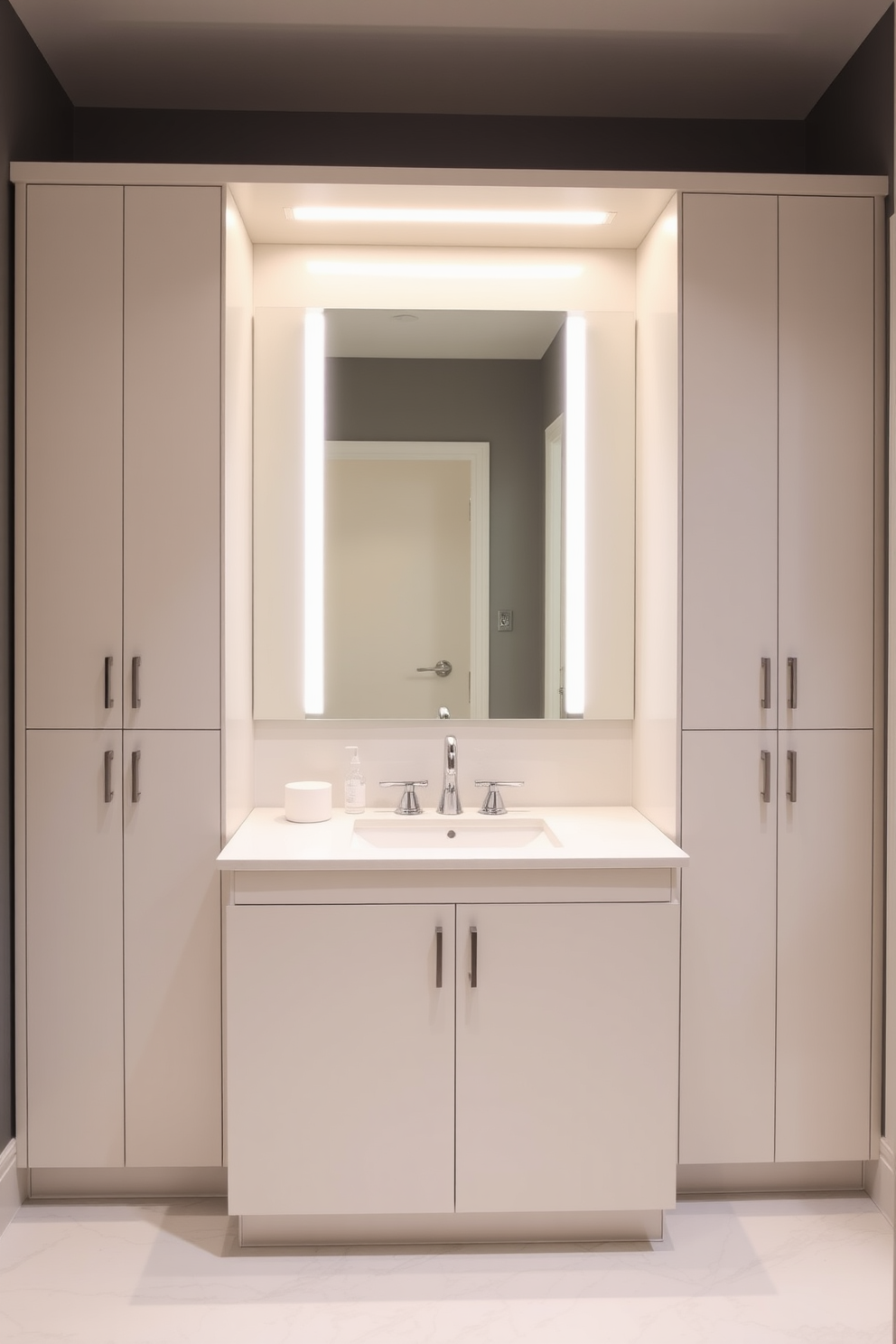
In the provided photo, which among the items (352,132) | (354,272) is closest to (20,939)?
(354,272)

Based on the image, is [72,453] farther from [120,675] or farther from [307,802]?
[307,802]

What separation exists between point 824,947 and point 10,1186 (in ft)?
6.37

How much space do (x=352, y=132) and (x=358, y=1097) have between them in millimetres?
2399

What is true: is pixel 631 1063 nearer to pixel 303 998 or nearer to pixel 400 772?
pixel 303 998

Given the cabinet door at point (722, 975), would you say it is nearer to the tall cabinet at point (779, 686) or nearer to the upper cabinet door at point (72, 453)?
the tall cabinet at point (779, 686)

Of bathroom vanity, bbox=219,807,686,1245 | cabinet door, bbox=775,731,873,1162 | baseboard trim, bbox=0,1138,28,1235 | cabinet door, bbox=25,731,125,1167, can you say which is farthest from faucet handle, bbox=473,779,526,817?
baseboard trim, bbox=0,1138,28,1235

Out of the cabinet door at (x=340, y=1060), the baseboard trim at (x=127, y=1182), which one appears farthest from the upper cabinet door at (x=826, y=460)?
the baseboard trim at (x=127, y=1182)

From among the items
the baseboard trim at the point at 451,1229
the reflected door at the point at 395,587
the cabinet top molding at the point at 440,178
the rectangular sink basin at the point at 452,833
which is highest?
the cabinet top molding at the point at 440,178

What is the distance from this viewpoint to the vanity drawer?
212cm

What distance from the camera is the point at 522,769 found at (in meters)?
2.67

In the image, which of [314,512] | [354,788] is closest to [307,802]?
[354,788]

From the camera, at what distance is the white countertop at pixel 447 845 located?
6.91 ft

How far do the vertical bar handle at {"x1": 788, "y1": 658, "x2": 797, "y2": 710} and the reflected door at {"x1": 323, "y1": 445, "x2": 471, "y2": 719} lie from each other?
2.62 feet

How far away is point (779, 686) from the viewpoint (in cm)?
235
